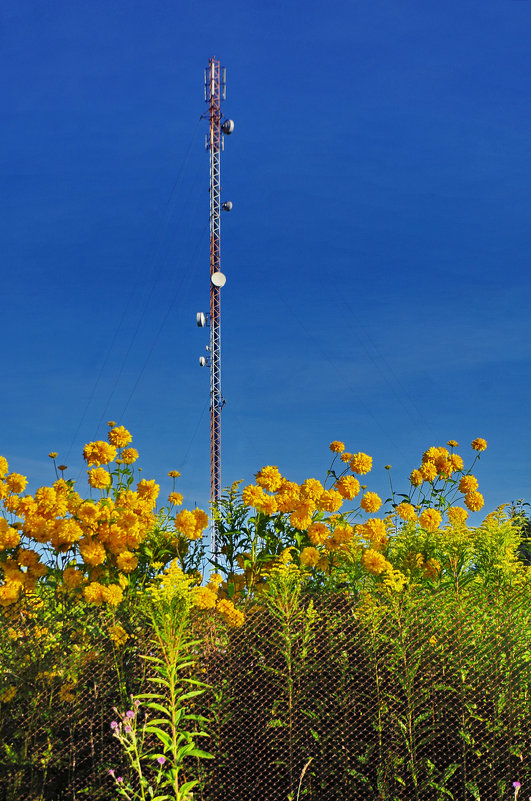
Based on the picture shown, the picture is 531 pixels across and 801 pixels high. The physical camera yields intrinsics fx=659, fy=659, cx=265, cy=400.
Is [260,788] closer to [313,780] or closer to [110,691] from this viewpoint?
[313,780]

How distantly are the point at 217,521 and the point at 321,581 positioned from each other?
81 cm

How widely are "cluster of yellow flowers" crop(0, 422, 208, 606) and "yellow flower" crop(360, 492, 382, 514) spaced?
3.87ft

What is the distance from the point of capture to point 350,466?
5.13 metres

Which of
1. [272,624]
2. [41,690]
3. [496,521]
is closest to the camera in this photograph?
[272,624]

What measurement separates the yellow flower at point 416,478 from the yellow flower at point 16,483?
3089 millimetres

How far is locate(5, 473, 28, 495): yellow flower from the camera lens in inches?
195

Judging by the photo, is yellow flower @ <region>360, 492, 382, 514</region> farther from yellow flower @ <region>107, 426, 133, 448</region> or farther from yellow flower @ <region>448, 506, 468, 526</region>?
yellow flower @ <region>107, 426, 133, 448</region>

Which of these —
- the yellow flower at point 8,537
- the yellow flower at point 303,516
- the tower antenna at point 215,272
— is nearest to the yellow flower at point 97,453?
the yellow flower at point 8,537

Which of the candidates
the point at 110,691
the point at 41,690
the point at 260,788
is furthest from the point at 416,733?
the point at 41,690

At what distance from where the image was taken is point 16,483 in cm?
497

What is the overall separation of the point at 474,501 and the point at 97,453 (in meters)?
3.11

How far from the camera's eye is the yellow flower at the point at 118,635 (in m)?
3.98

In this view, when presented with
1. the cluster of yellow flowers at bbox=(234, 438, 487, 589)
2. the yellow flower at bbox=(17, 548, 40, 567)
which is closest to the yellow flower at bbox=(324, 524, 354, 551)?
the cluster of yellow flowers at bbox=(234, 438, 487, 589)

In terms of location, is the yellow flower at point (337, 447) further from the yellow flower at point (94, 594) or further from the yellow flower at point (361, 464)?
the yellow flower at point (94, 594)
